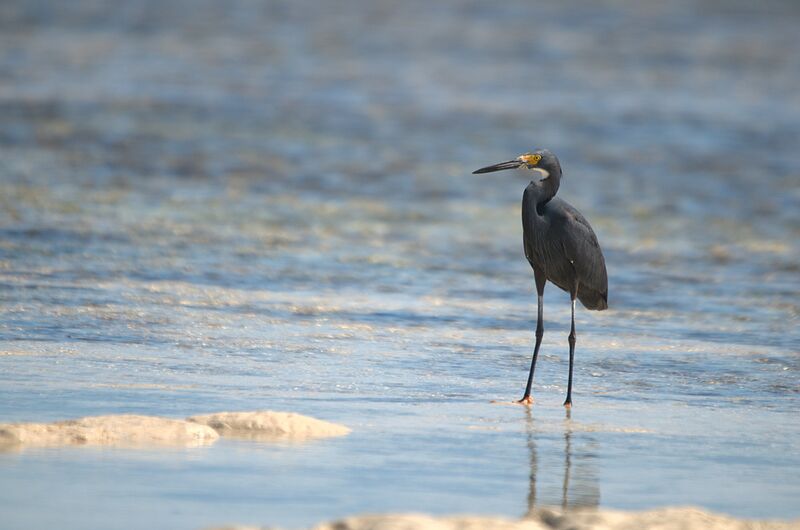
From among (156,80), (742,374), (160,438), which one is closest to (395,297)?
(742,374)

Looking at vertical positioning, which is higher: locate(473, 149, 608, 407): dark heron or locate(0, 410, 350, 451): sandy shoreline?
locate(473, 149, 608, 407): dark heron

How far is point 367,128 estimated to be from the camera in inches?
917

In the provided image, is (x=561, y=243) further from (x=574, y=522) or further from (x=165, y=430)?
(x=574, y=522)

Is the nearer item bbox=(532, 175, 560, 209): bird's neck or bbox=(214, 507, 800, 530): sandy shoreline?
bbox=(214, 507, 800, 530): sandy shoreline

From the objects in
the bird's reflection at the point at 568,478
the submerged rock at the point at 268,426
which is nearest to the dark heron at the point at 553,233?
the bird's reflection at the point at 568,478

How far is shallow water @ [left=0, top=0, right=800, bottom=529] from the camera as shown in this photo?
5.48 meters

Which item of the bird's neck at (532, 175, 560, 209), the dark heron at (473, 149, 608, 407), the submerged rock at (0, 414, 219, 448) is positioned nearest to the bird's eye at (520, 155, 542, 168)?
the dark heron at (473, 149, 608, 407)

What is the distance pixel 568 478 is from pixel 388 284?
572cm

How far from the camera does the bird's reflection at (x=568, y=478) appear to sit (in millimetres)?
5266

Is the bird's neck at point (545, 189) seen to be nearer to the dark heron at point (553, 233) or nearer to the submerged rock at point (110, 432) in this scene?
the dark heron at point (553, 233)

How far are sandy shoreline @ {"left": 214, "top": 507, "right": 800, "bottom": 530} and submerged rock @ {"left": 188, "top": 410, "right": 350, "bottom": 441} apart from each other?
127 cm

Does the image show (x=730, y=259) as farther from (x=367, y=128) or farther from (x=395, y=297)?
(x=367, y=128)

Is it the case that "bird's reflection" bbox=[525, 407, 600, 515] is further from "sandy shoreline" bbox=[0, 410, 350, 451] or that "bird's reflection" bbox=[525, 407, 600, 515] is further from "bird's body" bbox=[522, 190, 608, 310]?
"bird's body" bbox=[522, 190, 608, 310]

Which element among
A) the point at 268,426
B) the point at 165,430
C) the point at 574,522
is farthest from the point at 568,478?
the point at 165,430
